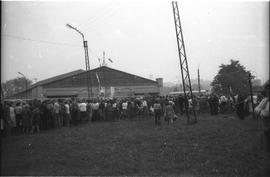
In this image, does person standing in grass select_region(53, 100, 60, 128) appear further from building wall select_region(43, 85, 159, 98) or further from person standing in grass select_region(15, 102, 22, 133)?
building wall select_region(43, 85, 159, 98)

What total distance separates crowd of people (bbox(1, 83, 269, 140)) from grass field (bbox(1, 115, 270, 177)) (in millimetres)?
2167

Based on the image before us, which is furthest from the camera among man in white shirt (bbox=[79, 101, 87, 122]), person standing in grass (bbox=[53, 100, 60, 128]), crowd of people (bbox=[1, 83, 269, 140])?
man in white shirt (bbox=[79, 101, 87, 122])

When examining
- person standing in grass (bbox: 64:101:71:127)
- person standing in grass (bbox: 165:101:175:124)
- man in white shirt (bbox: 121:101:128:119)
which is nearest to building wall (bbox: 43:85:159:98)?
man in white shirt (bbox: 121:101:128:119)

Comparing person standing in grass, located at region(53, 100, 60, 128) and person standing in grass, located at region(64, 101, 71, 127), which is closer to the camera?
person standing in grass, located at region(53, 100, 60, 128)

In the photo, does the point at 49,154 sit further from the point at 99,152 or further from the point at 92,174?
the point at 92,174

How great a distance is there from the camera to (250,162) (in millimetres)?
8094

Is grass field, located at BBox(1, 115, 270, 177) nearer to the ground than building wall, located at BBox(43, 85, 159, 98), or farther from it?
nearer to the ground

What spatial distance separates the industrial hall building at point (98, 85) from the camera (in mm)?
48656

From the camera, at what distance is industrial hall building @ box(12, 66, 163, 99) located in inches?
1916

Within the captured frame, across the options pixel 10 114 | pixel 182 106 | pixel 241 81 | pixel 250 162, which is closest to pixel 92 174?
pixel 250 162

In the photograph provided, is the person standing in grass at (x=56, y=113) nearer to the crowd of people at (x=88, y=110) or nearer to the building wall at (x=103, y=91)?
the crowd of people at (x=88, y=110)

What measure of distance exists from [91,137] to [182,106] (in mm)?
12815

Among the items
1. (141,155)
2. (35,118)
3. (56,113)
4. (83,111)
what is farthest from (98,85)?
(141,155)

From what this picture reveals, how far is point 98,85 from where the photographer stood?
170 feet
